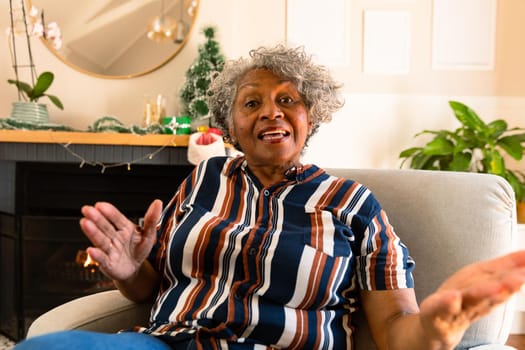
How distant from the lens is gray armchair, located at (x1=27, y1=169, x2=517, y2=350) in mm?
1069

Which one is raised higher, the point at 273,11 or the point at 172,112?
the point at 273,11

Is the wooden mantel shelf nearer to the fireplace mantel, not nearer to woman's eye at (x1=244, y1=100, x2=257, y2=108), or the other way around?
the fireplace mantel

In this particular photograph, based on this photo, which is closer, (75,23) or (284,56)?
(284,56)

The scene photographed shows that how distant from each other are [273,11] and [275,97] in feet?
6.10

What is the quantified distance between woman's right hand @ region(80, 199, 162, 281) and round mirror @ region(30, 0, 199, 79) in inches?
72.8

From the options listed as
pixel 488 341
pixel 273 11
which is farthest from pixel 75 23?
pixel 488 341

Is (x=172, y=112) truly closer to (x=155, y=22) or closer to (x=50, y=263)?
(x=155, y=22)

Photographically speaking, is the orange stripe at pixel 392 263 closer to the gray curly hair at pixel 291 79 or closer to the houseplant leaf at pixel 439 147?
the gray curly hair at pixel 291 79

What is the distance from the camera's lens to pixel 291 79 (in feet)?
3.99

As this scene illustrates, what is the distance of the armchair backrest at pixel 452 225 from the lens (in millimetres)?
1104

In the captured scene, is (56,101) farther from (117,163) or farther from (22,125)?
(117,163)

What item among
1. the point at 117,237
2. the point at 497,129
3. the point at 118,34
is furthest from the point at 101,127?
the point at 497,129

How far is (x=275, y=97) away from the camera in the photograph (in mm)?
1212

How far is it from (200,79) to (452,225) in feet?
5.35
